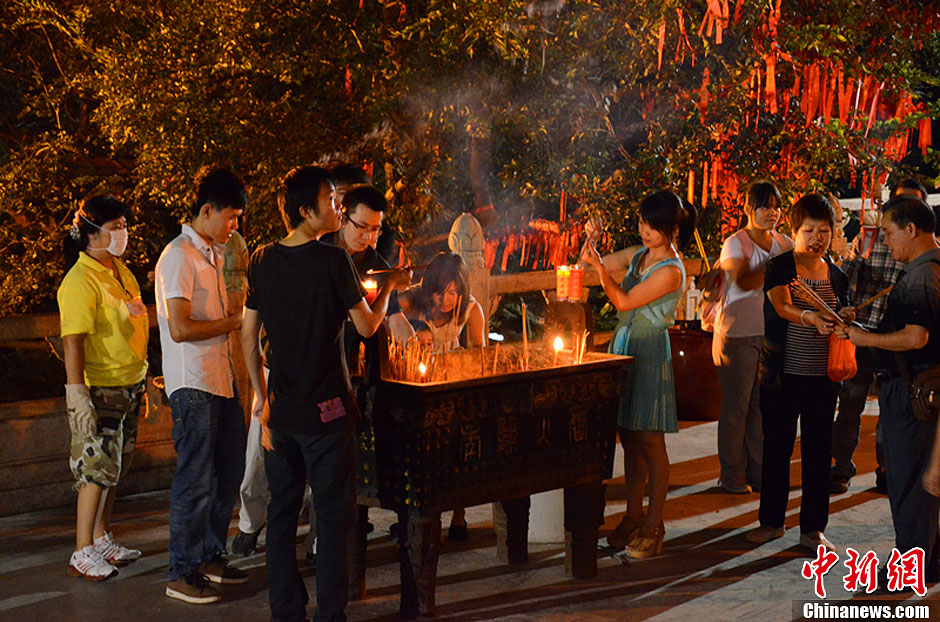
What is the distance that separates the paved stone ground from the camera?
4.99 meters

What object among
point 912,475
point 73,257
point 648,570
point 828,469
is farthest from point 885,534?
point 73,257

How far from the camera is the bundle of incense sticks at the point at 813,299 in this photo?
215 inches

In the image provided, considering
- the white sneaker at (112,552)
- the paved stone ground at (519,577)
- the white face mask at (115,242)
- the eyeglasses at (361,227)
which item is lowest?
the paved stone ground at (519,577)

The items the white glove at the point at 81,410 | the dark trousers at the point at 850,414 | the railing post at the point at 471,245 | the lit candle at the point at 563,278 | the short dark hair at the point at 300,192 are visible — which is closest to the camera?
the short dark hair at the point at 300,192

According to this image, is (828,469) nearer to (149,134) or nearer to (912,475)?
(912,475)

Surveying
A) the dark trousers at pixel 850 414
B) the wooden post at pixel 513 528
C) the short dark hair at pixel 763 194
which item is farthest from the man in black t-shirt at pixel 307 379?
the dark trousers at pixel 850 414

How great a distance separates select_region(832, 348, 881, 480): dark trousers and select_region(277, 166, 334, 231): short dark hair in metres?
4.33

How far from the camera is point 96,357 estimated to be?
539 cm

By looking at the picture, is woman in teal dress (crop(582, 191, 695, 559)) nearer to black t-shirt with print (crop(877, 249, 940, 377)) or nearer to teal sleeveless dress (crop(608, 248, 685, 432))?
teal sleeveless dress (crop(608, 248, 685, 432))

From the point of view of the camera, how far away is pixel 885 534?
622 centimetres

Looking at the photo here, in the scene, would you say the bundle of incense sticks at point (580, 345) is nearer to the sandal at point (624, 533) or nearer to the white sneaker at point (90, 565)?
the sandal at point (624, 533)

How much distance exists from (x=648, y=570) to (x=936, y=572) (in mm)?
1398

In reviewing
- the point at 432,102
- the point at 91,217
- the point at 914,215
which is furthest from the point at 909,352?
the point at 432,102

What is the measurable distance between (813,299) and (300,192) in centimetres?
270
